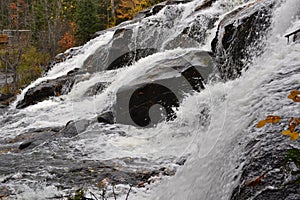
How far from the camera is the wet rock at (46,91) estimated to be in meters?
10.7

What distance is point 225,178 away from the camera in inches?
96.1

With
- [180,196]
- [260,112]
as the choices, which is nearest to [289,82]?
[260,112]

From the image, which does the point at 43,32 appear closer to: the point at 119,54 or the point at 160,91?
the point at 119,54

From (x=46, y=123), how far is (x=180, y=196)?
586 centimetres

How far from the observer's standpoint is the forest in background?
16062 millimetres

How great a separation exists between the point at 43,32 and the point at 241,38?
1541 cm

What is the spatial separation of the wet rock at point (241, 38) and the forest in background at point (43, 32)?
10.2 meters

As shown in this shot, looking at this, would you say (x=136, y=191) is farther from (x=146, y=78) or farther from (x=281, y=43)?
(x=146, y=78)

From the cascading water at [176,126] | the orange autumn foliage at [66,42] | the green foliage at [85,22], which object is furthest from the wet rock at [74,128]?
the green foliage at [85,22]

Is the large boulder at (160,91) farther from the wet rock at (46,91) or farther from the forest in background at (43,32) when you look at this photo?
the forest in background at (43,32)

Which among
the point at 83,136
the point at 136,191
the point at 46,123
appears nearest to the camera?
the point at 136,191

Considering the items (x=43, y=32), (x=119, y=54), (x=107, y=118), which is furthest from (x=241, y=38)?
(x=43, y=32)

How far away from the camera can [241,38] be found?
6219 millimetres

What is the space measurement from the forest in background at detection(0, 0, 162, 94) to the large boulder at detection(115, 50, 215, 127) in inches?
358
